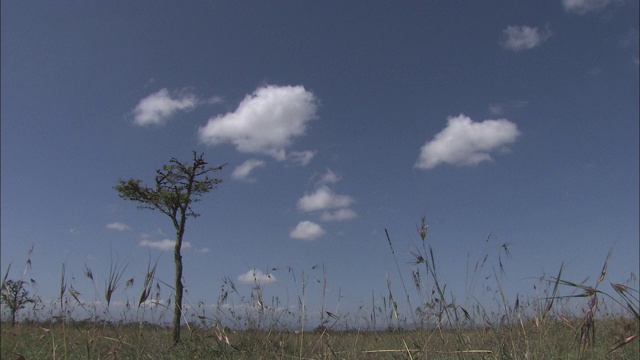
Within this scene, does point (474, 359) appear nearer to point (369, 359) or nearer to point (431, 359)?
point (431, 359)

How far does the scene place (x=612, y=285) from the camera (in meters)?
1.89

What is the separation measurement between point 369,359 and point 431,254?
3.03 meters

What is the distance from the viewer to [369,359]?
5.83m

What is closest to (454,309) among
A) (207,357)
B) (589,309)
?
(589,309)

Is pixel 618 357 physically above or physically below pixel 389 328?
below

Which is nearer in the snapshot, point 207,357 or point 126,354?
point 207,357

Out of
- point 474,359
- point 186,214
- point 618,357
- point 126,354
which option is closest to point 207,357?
point 126,354

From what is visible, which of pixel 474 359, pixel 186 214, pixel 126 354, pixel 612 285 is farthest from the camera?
pixel 186 214

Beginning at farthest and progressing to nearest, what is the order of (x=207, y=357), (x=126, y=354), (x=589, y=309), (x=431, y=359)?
(x=126, y=354) < (x=207, y=357) < (x=431, y=359) < (x=589, y=309)

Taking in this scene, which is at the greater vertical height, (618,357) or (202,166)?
(202,166)

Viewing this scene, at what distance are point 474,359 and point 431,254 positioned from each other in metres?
2.01

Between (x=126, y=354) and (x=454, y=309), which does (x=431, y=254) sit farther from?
(x=126, y=354)

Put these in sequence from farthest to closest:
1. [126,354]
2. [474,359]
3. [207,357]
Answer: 1. [126,354]
2. [207,357]
3. [474,359]

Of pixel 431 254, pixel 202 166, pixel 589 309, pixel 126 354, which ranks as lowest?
pixel 126 354
